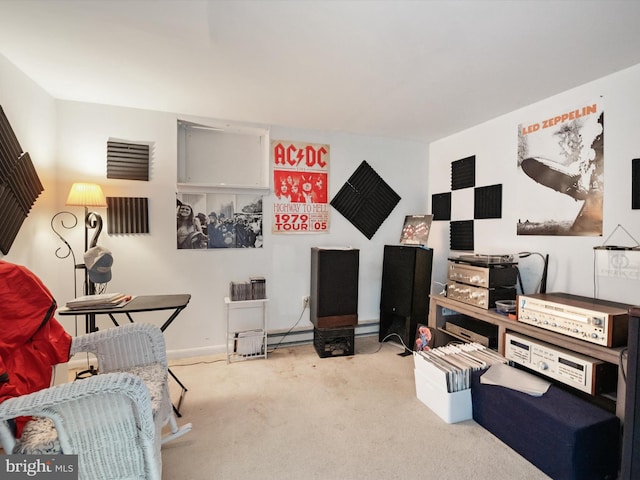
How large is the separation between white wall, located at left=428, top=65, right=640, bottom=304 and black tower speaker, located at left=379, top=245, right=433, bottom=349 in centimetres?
61

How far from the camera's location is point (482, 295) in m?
2.32

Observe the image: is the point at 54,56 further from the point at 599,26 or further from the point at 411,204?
the point at 411,204

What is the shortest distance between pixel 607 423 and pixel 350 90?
8.10 feet

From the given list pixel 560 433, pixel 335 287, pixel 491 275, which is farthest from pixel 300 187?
pixel 560 433

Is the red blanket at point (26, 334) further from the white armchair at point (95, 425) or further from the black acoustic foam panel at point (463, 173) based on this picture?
the black acoustic foam panel at point (463, 173)

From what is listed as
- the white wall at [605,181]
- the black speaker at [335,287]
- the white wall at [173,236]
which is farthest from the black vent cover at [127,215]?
the white wall at [605,181]

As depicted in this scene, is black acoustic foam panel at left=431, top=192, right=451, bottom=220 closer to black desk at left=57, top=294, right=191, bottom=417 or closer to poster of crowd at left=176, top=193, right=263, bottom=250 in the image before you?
poster of crowd at left=176, top=193, right=263, bottom=250

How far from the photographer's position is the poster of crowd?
2885 millimetres

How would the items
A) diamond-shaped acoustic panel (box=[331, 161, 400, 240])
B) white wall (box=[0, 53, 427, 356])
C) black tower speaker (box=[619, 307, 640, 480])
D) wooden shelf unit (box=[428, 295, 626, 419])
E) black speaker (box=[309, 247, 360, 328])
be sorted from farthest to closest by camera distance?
1. diamond-shaped acoustic panel (box=[331, 161, 400, 240])
2. black speaker (box=[309, 247, 360, 328])
3. white wall (box=[0, 53, 427, 356])
4. wooden shelf unit (box=[428, 295, 626, 419])
5. black tower speaker (box=[619, 307, 640, 480])

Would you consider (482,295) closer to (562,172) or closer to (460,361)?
(460,361)

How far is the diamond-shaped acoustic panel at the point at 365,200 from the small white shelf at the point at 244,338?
1.33 meters

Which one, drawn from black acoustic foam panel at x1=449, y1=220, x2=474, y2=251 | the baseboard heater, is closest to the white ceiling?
black acoustic foam panel at x1=449, y1=220, x2=474, y2=251

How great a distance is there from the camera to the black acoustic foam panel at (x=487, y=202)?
280cm

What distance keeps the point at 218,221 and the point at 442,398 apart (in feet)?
7.83
